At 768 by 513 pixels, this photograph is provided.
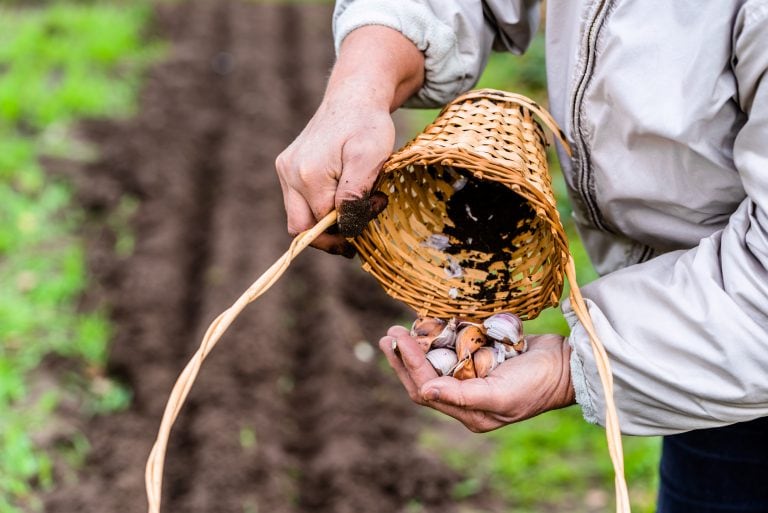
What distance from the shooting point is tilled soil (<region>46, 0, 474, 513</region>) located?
285 centimetres

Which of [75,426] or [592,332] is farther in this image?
[75,426]

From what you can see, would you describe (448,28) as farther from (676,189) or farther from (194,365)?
(194,365)

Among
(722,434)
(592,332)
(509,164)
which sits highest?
(509,164)

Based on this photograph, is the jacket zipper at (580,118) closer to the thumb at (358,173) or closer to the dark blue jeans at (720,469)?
the thumb at (358,173)

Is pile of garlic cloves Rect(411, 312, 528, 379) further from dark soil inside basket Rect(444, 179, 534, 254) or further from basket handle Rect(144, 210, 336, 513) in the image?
basket handle Rect(144, 210, 336, 513)

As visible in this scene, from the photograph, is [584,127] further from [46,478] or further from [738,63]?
[46,478]

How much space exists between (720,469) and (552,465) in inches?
51.9

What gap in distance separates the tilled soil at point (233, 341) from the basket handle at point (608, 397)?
5.46 feet

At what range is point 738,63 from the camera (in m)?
1.20

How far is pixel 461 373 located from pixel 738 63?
0.59 m

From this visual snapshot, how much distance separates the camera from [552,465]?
2.97 meters

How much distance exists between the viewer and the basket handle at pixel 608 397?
1.13m

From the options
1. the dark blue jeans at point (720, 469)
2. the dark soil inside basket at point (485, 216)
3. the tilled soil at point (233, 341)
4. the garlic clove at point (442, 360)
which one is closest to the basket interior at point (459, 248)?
the dark soil inside basket at point (485, 216)

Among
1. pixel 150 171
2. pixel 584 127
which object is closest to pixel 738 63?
pixel 584 127
